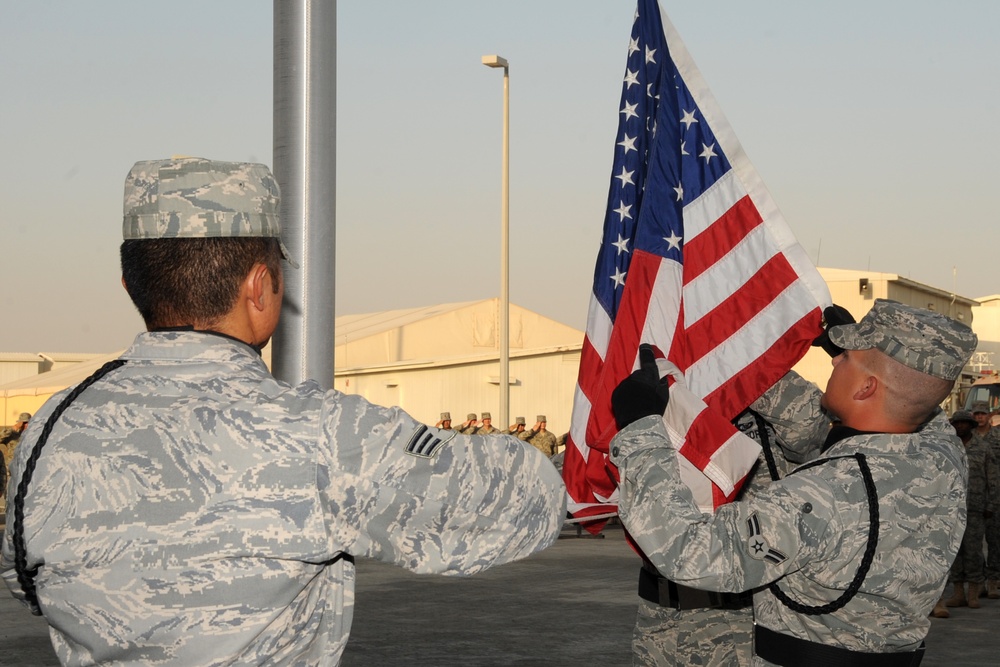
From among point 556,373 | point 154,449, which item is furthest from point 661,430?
point 556,373

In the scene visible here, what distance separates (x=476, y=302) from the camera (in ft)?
144

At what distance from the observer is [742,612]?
4082 mm

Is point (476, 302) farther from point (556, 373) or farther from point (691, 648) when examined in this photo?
point (691, 648)

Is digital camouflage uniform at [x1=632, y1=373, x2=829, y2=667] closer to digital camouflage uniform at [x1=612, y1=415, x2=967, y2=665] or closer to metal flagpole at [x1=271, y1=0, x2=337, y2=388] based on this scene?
digital camouflage uniform at [x1=612, y1=415, x2=967, y2=665]

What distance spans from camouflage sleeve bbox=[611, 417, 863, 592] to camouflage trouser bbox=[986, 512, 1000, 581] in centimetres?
1032

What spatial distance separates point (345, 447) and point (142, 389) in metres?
0.36

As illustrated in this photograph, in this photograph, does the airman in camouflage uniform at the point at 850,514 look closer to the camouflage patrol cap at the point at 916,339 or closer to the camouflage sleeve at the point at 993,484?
the camouflage patrol cap at the point at 916,339

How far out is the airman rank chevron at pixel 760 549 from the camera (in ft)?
8.78

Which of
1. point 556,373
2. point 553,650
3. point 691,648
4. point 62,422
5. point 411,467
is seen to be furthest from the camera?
point 556,373

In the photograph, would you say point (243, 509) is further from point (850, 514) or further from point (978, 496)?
point (978, 496)

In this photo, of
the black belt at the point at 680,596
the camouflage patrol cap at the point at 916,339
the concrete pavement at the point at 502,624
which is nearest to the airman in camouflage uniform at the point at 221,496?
the camouflage patrol cap at the point at 916,339

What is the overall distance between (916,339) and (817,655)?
2.73ft

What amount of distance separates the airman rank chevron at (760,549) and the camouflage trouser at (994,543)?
10.4m

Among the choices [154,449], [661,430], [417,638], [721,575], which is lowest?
[417,638]
